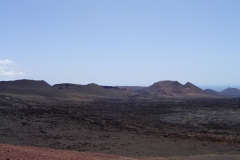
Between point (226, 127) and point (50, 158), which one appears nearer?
point (50, 158)

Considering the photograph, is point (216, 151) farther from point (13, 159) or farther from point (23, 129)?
point (23, 129)

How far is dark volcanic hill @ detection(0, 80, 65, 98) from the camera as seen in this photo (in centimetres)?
4943

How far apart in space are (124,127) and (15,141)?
26.0 ft

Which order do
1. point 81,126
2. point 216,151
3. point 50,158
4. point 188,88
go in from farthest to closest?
point 188,88, point 81,126, point 216,151, point 50,158

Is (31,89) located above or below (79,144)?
above

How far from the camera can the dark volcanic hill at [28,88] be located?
4943 centimetres

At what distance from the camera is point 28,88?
2072 inches

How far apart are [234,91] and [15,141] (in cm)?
13092

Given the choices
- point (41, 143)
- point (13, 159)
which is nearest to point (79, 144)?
point (41, 143)

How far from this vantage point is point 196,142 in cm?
1609

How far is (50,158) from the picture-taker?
28.0 ft

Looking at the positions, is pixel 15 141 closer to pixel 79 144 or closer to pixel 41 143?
pixel 41 143

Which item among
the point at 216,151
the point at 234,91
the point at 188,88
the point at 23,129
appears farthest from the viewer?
the point at 234,91

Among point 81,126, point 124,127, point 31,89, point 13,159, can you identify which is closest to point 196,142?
point 124,127
